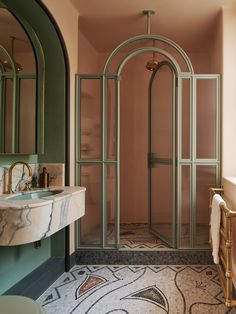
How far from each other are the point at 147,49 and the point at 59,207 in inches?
74.8

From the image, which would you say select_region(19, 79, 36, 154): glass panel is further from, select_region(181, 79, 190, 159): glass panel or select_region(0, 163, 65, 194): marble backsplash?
select_region(181, 79, 190, 159): glass panel

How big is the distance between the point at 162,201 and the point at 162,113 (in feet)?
3.38

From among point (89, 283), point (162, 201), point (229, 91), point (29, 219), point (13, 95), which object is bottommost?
point (89, 283)

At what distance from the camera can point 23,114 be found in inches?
89.0

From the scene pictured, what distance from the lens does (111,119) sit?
9.04 ft

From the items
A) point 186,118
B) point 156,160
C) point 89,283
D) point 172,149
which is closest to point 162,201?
point 156,160

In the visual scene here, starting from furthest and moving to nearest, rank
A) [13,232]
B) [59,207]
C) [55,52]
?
1. [55,52]
2. [59,207]
3. [13,232]

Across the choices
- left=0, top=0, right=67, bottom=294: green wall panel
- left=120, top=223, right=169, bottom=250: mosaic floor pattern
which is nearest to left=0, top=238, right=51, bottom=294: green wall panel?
left=0, top=0, right=67, bottom=294: green wall panel

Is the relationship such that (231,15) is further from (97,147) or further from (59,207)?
(59,207)

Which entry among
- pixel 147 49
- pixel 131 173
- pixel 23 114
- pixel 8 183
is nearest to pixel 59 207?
pixel 8 183

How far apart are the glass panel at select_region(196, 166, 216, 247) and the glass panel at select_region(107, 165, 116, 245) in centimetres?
87

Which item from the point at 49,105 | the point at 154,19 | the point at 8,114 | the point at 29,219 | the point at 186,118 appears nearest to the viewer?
the point at 29,219

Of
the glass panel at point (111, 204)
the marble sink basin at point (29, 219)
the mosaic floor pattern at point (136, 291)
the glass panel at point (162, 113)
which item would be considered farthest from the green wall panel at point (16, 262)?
the glass panel at point (162, 113)

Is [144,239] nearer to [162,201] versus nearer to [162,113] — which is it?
[162,201]
